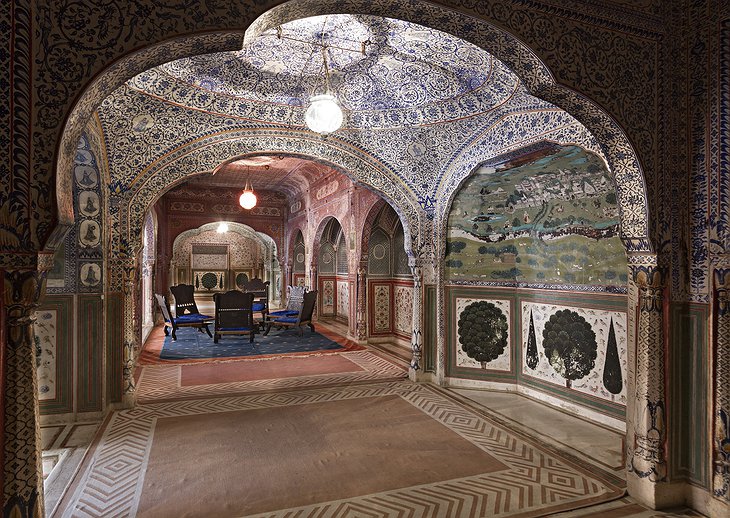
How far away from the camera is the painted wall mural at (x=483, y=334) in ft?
20.8

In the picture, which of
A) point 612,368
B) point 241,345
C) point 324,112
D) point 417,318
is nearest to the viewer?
point 324,112

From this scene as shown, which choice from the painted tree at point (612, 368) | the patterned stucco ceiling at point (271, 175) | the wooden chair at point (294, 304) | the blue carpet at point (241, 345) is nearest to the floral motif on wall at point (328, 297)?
the wooden chair at point (294, 304)

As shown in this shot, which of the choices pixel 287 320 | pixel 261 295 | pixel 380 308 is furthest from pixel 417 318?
pixel 261 295

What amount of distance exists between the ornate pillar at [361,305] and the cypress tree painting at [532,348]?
431 centimetres

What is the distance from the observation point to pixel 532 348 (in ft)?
19.8

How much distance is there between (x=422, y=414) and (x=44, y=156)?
4424 millimetres

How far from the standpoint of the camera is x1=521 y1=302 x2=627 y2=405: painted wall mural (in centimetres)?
494

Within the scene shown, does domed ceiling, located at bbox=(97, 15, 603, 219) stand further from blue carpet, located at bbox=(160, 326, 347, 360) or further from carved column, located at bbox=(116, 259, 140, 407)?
blue carpet, located at bbox=(160, 326, 347, 360)

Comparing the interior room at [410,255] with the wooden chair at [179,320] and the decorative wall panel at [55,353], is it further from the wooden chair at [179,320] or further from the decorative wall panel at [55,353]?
the wooden chair at [179,320]

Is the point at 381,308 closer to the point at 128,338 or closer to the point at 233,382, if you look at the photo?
the point at 233,382

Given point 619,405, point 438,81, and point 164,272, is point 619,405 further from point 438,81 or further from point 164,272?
point 164,272

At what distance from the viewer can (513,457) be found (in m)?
4.11

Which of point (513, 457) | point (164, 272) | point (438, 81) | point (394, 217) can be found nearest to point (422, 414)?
point (513, 457)

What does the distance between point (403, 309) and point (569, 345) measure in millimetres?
4540
